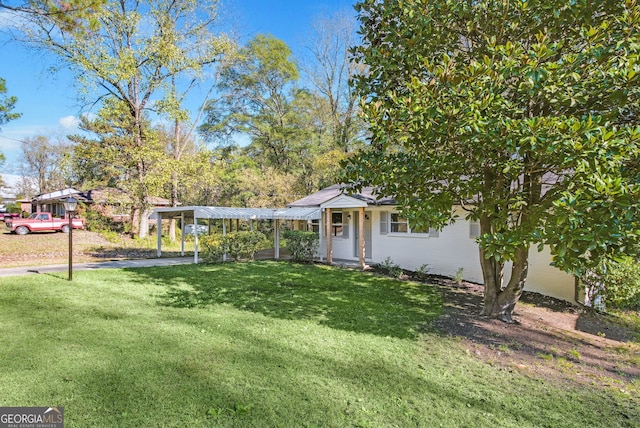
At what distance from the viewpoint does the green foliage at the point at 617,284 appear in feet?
23.7

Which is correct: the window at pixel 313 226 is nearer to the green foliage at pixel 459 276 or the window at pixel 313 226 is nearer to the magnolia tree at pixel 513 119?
the green foliage at pixel 459 276

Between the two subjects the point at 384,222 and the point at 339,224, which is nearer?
the point at 384,222

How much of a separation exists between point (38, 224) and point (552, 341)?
2624cm

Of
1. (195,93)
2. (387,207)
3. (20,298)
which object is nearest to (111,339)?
(20,298)

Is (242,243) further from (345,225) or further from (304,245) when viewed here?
(345,225)

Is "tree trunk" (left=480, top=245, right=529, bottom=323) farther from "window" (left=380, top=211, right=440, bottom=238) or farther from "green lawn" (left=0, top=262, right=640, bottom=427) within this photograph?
"window" (left=380, top=211, right=440, bottom=238)

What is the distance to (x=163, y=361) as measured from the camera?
4.23 m

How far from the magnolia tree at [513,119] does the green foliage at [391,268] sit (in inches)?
163

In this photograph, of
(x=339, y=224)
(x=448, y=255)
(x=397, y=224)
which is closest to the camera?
(x=448, y=255)

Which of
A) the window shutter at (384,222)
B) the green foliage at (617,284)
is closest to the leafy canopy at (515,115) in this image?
the green foliage at (617,284)

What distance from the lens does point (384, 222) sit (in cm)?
1299

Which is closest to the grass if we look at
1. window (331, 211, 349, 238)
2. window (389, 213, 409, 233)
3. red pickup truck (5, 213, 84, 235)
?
red pickup truck (5, 213, 84, 235)

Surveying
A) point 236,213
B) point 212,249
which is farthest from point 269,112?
point 212,249

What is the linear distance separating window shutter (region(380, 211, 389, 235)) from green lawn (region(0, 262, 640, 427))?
5.64 meters
